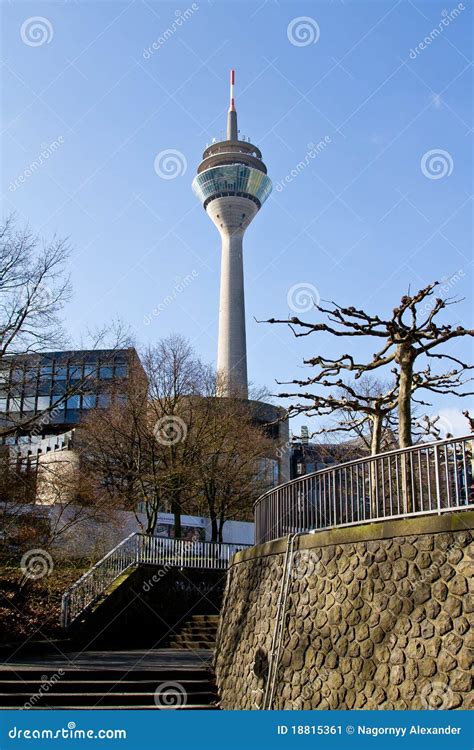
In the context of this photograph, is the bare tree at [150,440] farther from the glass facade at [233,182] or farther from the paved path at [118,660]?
the glass facade at [233,182]

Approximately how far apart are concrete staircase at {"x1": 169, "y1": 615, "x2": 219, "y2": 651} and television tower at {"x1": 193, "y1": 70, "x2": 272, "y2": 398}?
6900cm

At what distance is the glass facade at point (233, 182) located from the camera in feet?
324

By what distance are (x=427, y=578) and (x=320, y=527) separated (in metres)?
3.17

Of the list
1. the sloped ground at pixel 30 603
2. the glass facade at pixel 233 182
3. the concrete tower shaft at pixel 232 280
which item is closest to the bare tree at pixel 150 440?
the sloped ground at pixel 30 603

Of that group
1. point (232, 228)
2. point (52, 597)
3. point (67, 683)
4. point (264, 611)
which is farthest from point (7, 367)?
point (232, 228)

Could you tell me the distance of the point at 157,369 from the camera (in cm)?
3466

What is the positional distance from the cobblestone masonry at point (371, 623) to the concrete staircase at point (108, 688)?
83 cm

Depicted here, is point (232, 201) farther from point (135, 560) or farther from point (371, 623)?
point (371, 623)

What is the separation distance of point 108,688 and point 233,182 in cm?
9254

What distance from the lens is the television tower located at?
90312 millimetres

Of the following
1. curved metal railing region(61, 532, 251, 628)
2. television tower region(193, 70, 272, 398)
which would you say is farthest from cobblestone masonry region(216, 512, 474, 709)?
television tower region(193, 70, 272, 398)

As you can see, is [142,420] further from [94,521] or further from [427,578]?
[427,578]

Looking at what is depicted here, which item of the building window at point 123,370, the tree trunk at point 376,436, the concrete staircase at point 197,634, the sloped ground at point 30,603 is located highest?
the building window at point 123,370

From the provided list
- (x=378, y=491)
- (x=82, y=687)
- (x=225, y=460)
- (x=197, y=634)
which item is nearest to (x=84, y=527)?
(x=225, y=460)
